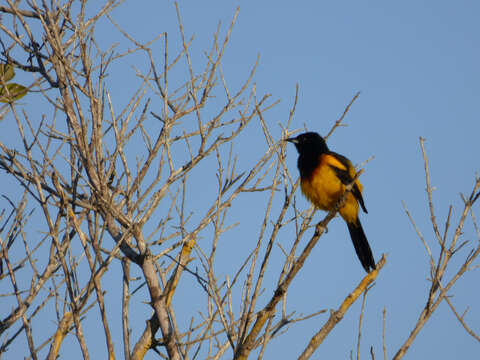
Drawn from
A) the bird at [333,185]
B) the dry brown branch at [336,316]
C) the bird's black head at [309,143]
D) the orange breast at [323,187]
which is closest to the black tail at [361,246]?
the bird at [333,185]

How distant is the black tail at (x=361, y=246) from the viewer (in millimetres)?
5781

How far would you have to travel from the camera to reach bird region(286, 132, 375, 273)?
565cm

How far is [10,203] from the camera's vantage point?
3627 mm

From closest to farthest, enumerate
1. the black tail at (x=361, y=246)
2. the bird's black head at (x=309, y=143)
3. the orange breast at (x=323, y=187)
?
the orange breast at (x=323, y=187) → the black tail at (x=361, y=246) → the bird's black head at (x=309, y=143)

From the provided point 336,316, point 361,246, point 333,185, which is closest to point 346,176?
point 333,185

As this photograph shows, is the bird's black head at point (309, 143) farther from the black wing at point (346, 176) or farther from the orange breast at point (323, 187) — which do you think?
the orange breast at point (323, 187)

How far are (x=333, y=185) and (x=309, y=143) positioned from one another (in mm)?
828

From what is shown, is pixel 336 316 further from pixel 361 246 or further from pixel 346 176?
pixel 361 246

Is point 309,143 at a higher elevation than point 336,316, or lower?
higher

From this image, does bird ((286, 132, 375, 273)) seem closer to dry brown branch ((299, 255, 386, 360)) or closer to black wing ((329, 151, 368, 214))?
black wing ((329, 151, 368, 214))

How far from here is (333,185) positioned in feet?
18.5

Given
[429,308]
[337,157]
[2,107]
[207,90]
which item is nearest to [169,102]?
[207,90]

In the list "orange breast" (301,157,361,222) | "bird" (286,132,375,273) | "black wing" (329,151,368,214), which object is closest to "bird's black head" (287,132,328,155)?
"bird" (286,132,375,273)

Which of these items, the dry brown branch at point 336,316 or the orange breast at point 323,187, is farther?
the orange breast at point 323,187
